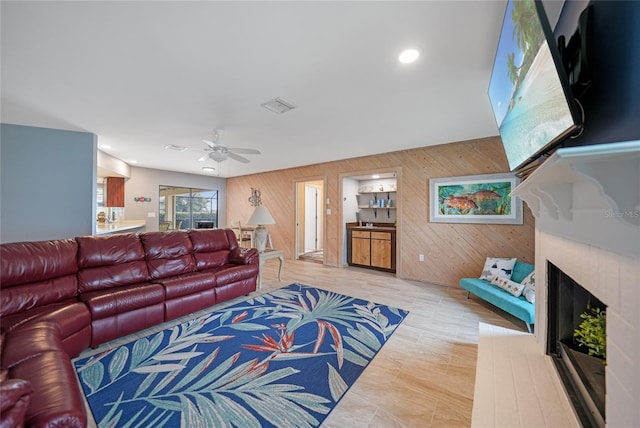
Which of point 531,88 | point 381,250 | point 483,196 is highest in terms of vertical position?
point 531,88

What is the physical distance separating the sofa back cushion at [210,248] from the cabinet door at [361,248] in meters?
2.70

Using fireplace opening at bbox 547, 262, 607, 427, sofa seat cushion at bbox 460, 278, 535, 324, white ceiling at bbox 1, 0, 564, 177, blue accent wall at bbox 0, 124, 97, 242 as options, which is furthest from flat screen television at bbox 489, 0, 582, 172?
blue accent wall at bbox 0, 124, 97, 242

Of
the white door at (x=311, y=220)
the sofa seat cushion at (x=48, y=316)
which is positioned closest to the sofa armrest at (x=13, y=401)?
the sofa seat cushion at (x=48, y=316)

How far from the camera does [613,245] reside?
2.86 ft

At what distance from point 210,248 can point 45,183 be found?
95.5 inches

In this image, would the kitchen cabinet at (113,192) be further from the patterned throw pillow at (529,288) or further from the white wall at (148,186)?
the patterned throw pillow at (529,288)

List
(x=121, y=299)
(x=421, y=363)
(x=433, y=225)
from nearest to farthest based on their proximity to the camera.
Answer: (x=421, y=363) → (x=121, y=299) → (x=433, y=225)

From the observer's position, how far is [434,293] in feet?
12.3

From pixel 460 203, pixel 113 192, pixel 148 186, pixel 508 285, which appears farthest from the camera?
pixel 148 186

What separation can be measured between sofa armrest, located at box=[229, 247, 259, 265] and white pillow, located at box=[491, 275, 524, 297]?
334 centimetres

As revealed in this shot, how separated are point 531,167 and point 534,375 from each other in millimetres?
1242

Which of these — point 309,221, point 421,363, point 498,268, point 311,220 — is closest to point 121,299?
point 421,363

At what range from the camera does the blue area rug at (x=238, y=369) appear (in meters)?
1.52

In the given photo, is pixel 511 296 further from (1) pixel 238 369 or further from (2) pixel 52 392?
(2) pixel 52 392
